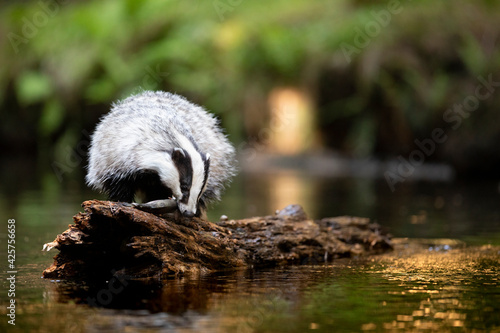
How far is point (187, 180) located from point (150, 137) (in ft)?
2.33

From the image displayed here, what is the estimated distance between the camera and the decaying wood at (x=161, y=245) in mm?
6453

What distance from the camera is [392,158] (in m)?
22.2

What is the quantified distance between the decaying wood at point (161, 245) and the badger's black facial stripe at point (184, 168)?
456 mm

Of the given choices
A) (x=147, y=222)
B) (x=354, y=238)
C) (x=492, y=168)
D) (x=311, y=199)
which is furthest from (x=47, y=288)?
(x=492, y=168)

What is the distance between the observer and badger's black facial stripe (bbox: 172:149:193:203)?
6.31 meters

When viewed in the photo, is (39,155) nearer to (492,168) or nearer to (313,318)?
(492,168)

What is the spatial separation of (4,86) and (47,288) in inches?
853

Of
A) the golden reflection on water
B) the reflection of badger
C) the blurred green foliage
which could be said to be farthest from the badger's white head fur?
the blurred green foliage

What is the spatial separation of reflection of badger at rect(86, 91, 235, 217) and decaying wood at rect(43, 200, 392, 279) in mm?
333

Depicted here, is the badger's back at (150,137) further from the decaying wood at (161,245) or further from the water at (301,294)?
the water at (301,294)

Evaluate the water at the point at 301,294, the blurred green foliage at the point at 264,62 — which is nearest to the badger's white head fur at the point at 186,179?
the water at the point at 301,294

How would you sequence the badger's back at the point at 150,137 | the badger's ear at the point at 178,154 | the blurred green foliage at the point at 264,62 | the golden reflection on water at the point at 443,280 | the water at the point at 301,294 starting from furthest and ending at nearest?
the blurred green foliage at the point at 264,62
the badger's back at the point at 150,137
the badger's ear at the point at 178,154
the golden reflection on water at the point at 443,280
the water at the point at 301,294

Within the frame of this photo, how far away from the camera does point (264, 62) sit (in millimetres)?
24594

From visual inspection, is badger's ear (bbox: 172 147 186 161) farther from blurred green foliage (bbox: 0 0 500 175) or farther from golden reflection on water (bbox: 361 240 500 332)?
blurred green foliage (bbox: 0 0 500 175)
